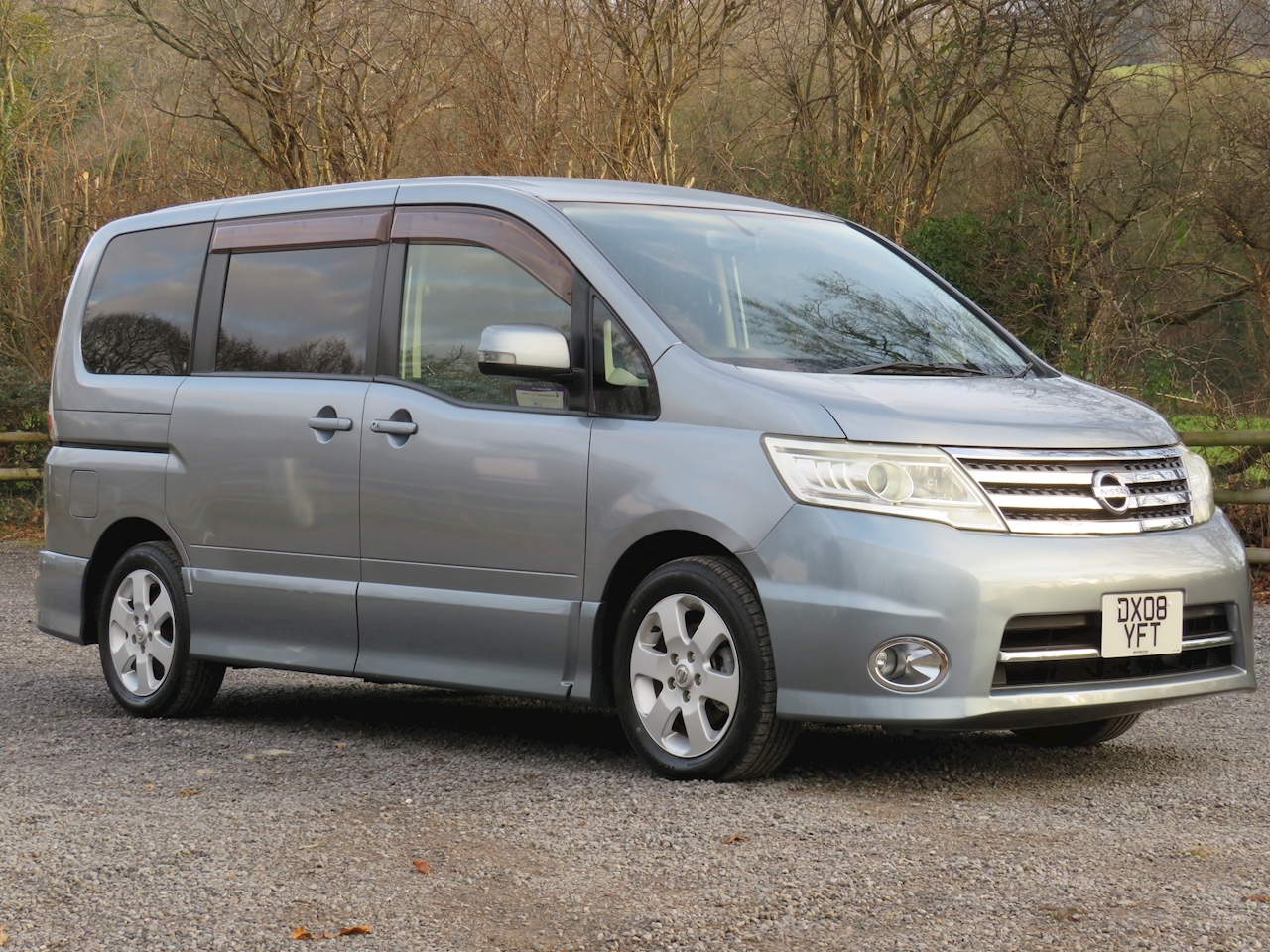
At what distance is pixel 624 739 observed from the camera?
6.71 m

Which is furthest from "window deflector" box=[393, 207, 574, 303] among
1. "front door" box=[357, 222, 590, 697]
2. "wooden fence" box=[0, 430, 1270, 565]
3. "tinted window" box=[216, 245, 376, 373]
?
"wooden fence" box=[0, 430, 1270, 565]

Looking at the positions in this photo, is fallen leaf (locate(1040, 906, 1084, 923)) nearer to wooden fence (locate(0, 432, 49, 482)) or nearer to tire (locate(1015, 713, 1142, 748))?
tire (locate(1015, 713, 1142, 748))

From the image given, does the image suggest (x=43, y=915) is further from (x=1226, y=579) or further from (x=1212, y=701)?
(x=1212, y=701)

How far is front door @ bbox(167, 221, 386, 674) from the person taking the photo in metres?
6.67

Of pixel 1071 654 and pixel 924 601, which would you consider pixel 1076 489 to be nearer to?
pixel 1071 654

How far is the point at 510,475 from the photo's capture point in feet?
19.8

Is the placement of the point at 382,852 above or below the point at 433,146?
below

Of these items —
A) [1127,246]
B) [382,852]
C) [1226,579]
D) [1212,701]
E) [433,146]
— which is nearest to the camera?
[382,852]

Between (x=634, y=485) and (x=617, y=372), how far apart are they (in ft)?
1.37

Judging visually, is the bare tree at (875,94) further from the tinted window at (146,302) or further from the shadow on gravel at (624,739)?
the tinted window at (146,302)

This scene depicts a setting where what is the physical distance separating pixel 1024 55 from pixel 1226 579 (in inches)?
373

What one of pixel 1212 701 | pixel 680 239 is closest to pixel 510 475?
pixel 680 239

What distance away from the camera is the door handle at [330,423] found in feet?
21.6

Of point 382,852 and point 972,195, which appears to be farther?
point 972,195
